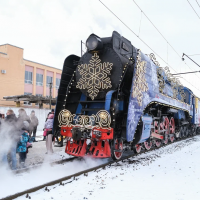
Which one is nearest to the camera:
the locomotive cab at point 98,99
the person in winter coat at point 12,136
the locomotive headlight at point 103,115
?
the person in winter coat at point 12,136

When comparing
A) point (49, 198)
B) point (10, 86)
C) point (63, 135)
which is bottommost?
point (49, 198)

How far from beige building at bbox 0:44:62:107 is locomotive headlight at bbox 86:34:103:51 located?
19.0 m

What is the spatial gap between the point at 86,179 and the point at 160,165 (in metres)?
2.21

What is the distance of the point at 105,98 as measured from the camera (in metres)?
5.94

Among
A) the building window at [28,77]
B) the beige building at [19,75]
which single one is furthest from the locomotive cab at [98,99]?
the building window at [28,77]

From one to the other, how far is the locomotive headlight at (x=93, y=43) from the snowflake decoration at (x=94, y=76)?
222 mm

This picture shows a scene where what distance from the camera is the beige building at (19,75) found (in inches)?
910

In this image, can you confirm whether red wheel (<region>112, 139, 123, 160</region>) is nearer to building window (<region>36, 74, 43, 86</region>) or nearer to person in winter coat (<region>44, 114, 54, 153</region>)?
person in winter coat (<region>44, 114, 54, 153</region>)

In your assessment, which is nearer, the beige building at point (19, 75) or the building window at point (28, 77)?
the beige building at point (19, 75)

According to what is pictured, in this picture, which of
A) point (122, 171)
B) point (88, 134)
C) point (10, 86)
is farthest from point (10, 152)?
point (10, 86)

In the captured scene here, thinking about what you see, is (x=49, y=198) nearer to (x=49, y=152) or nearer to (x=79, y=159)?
(x=79, y=159)

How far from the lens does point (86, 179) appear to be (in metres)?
4.59

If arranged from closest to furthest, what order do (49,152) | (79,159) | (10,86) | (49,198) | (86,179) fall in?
1. (49,198)
2. (86,179)
3. (79,159)
4. (49,152)
5. (10,86)

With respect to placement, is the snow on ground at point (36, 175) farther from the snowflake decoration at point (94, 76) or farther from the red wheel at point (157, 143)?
the red wheel at point (157, 143)
